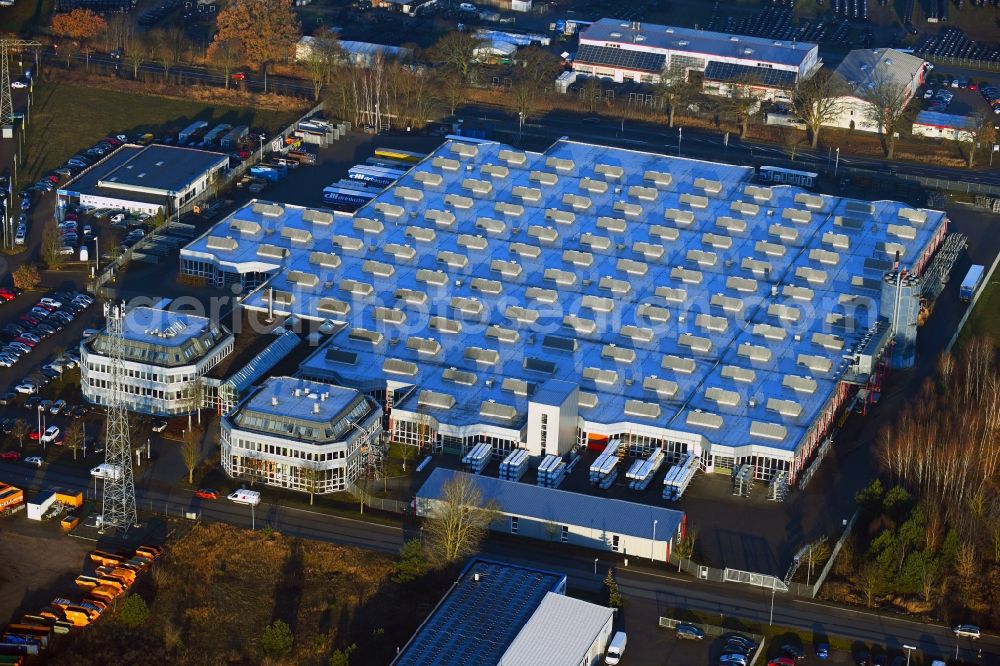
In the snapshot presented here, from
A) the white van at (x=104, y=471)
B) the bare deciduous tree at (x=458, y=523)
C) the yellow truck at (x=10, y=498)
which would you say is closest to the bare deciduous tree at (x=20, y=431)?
the white van at (x=104, y=471)

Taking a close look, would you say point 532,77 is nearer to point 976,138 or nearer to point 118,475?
point 976,138

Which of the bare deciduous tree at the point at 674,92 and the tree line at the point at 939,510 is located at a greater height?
the bare deciduous tree at the point at 674,92

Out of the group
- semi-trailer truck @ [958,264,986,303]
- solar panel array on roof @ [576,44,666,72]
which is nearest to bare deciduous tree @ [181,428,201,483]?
semi-trailer truck @ [958,264,986,303]

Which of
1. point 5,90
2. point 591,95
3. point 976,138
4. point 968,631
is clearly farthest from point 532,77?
point 968,631

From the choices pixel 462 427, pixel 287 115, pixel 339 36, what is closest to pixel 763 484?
pixel 462 427

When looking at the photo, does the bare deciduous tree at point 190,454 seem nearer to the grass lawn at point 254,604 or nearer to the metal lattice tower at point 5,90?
the grass lawn at point 254,604

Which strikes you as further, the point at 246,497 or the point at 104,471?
the point at 104,471

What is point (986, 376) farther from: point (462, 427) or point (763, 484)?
point (462, 427)
